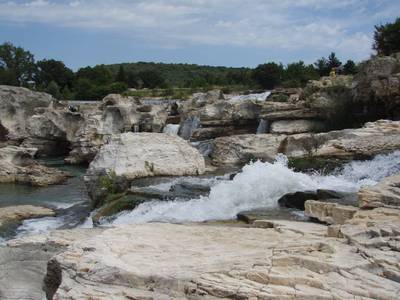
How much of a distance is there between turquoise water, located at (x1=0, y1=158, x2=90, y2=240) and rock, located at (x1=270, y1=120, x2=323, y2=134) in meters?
8.48

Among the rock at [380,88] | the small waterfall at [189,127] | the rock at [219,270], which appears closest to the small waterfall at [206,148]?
the small waterfall at [189,127]

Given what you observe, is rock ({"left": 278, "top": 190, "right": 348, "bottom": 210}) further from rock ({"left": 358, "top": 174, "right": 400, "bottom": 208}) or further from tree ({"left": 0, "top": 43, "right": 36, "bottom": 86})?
tree ({"left": 0, "top": 43, "right": 36, "bottom": 86})

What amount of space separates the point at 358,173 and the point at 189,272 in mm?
9688

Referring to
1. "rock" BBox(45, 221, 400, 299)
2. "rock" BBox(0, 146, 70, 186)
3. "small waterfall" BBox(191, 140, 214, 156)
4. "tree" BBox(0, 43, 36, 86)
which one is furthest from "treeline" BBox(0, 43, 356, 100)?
"rock" BBox(45, 221, 400, 299)

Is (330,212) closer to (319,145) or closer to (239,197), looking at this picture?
(239,197)

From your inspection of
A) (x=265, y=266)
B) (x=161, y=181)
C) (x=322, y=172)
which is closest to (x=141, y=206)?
(x=161, y=181)

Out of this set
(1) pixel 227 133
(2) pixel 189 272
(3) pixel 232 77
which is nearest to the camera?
(2) pixel 189 272

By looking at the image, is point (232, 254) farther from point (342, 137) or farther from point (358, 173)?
point (342, 137)

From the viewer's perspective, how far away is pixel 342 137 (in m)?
16.5

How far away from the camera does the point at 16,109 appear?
3450cm

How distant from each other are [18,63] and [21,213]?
230 ft

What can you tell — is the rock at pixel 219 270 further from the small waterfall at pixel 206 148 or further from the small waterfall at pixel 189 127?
the small waterfall at pixel 189 127

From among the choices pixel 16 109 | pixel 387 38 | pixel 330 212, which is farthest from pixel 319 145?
pixel 16 109

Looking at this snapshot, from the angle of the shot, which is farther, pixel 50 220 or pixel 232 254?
pixel 50 220
